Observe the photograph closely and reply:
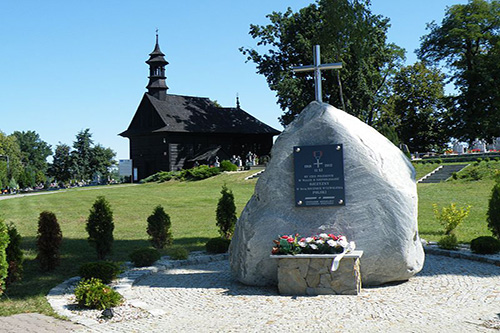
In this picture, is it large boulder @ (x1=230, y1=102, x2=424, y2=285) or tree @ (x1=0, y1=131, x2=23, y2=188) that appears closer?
large boulder @ (x1=230, y1=102, x2=424, y2=285)

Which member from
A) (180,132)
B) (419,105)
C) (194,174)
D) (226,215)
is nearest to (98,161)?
(180,132)

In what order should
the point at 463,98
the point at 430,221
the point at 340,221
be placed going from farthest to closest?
the point at 463,98 → the point at 430,221 → the point at 340,221

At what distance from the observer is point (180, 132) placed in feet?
167

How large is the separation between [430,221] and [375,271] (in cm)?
962

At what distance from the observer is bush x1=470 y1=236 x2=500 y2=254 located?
11094mm

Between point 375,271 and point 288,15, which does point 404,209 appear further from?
point 288,15

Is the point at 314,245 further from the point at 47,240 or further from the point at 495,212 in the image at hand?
the point at 495,212

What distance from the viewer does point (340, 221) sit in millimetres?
9047

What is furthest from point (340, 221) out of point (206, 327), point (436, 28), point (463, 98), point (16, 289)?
point (436, 28)

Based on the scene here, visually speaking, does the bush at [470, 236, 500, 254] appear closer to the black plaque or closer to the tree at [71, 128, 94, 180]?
the black plaque

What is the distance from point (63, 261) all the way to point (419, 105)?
54.9 meters

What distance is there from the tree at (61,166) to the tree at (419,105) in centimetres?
4651

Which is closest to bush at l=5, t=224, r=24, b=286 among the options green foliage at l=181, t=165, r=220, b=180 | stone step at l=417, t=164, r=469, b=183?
stone step at l=417, t=164, r=469, b=183

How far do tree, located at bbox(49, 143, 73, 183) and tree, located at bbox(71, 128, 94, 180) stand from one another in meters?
1.03
